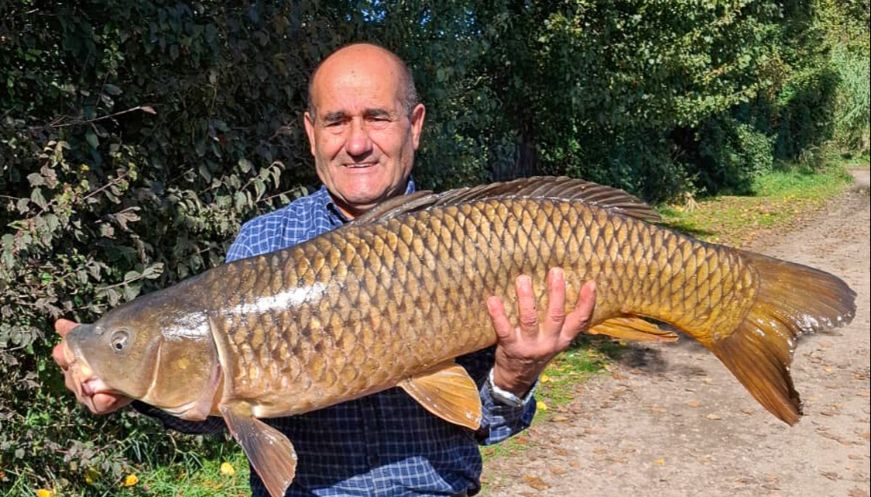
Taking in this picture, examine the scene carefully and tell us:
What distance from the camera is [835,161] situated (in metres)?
23.4

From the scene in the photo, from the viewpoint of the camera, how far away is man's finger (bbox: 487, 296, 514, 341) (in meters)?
1.71

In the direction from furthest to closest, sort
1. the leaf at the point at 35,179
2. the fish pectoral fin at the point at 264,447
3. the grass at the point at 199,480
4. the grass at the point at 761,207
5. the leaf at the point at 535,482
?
the grass at the point at 761,207
the leaf at the point at 535,482
the grass at the point at 199,480
the leaf at the point at 35,179
the fish pectoral fin at the point at 264,447

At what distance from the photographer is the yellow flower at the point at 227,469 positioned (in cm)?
373

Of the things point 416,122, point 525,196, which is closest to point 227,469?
point 416,122

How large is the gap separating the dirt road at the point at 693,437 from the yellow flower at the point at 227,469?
133cm

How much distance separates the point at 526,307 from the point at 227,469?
2.54 metres

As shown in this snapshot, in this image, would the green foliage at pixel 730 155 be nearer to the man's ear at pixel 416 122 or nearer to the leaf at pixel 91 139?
the leaf at pixel 91 139

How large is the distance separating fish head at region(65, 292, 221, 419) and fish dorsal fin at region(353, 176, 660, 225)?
44 centimetres

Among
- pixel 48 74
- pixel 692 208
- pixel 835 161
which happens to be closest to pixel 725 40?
pixel 692 208

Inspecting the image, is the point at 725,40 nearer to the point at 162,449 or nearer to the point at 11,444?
the point at 162,449

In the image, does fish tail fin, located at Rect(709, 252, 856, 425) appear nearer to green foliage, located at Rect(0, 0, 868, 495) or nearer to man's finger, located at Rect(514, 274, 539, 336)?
man's finger, located at Rect(514, 274, 539, 336)

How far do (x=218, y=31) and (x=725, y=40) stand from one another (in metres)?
8.83

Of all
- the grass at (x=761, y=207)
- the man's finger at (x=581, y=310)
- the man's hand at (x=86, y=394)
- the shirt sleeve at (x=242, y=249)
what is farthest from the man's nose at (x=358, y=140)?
the grass at (x=761, y=207)

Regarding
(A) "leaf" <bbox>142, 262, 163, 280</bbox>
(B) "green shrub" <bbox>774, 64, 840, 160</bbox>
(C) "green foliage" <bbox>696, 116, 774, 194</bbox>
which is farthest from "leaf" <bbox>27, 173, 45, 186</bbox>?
(B) "green shrub" <bbox>774, 64, 840, 160</bbox>
